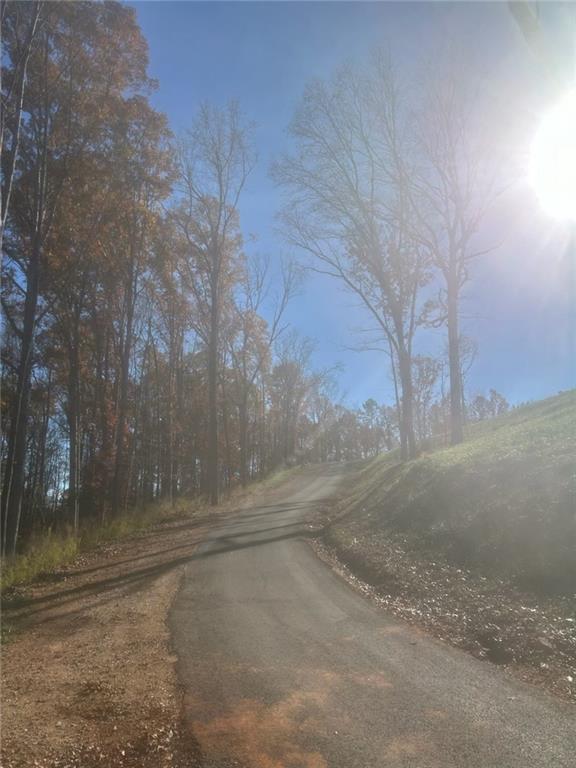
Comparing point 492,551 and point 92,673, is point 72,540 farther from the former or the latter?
point 492,551

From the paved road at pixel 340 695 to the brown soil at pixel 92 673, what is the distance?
32 cm

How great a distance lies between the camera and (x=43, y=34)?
14.4 metres

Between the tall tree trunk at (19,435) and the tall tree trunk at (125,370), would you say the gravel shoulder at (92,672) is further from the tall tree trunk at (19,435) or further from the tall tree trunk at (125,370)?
the tall tree trunk at (125,370)

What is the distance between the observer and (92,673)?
6.14 metres

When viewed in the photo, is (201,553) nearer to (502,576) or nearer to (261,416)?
(502,576)

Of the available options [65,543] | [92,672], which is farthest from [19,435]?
[92,672]

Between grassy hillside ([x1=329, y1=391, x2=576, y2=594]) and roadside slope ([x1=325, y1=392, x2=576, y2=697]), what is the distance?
23 mm

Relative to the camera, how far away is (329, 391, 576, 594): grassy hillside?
788 centimetres

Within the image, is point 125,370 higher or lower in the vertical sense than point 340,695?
higher

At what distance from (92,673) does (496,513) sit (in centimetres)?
650

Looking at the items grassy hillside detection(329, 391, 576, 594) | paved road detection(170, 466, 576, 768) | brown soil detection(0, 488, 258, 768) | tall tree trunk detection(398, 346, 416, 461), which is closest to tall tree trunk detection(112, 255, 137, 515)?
grassy hillside detection(329, 391, 576, 594)

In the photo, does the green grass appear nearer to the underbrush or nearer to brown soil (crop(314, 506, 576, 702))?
the underbrush

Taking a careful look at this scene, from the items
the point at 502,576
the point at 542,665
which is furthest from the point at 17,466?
the point at 542,665

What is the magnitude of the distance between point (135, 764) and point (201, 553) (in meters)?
8.80
